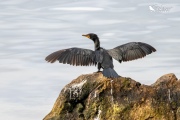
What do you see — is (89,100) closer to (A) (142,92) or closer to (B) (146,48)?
(A) (142,92)

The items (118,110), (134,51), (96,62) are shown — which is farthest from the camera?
(134,51)

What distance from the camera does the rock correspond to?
9.02 m

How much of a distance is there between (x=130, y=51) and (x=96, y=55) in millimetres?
1080

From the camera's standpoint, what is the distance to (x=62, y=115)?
30.7 feet

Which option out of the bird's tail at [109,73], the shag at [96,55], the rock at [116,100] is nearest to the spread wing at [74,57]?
the shag at [96,55]

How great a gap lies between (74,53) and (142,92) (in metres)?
2.49

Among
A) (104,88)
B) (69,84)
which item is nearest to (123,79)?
(104,88)

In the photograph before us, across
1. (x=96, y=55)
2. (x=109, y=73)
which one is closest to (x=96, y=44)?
(x=96, y=55)

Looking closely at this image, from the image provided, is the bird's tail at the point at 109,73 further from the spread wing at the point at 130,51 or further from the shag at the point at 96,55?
the spread wing at the point at 130,51

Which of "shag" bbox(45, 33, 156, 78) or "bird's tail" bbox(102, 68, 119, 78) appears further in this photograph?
"shag" bbox(45, 33, 156, 78)

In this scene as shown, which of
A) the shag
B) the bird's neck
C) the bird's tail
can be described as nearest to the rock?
the bird's tail

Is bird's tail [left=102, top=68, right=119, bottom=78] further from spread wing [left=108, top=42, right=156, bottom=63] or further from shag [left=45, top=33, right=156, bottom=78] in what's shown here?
spread wing [left=108, top=42, right=156, bottom=63]

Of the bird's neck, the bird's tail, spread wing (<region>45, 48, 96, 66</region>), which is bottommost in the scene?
the bird's tail

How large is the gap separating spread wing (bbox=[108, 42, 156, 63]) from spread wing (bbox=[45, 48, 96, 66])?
0.52 meters
